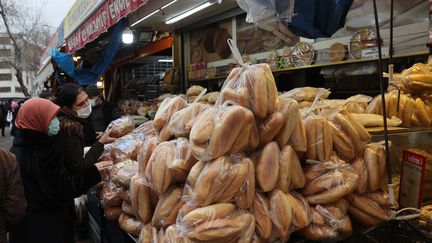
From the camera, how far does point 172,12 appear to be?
5.74 meters

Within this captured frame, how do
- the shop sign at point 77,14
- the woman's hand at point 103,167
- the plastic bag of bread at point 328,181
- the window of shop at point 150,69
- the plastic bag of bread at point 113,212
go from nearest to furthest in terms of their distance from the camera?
1. the plastic bag of bread at point 328,181
2. the plastic bag of bread at point 113,212
3. the woman's hand at point 103,167
4. the shop sign at point 77,14
5. the window of shop at point 150,69

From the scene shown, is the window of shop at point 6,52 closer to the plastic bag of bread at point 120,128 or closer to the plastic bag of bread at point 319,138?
the plastic bag of bread at point 120,128

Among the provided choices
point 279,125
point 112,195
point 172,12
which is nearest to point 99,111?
point 172,12

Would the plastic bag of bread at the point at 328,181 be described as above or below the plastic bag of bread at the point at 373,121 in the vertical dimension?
below

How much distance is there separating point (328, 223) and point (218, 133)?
24.7 inches

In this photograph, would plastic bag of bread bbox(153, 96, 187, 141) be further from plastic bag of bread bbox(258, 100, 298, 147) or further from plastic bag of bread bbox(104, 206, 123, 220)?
plastic bag of bread bbox(104, 206, 123, 220)

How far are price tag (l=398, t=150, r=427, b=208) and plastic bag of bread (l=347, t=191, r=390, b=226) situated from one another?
0.24 metres

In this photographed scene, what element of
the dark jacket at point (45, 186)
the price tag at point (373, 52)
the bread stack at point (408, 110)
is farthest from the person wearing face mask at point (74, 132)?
the price tag at point (373, 52)

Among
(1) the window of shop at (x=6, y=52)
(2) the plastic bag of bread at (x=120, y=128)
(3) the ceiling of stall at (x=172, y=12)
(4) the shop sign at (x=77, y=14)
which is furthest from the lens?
(1) the window of shop at (x=6, y=52)

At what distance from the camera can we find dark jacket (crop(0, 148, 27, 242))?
98.5 inches

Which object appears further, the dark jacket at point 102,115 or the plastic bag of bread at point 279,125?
the dark jacket at point 102,115

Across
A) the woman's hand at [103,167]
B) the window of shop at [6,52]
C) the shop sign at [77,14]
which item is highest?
the window of shop at [6,52]

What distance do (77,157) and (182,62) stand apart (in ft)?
17.2

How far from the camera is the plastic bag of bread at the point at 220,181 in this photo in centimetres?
141
